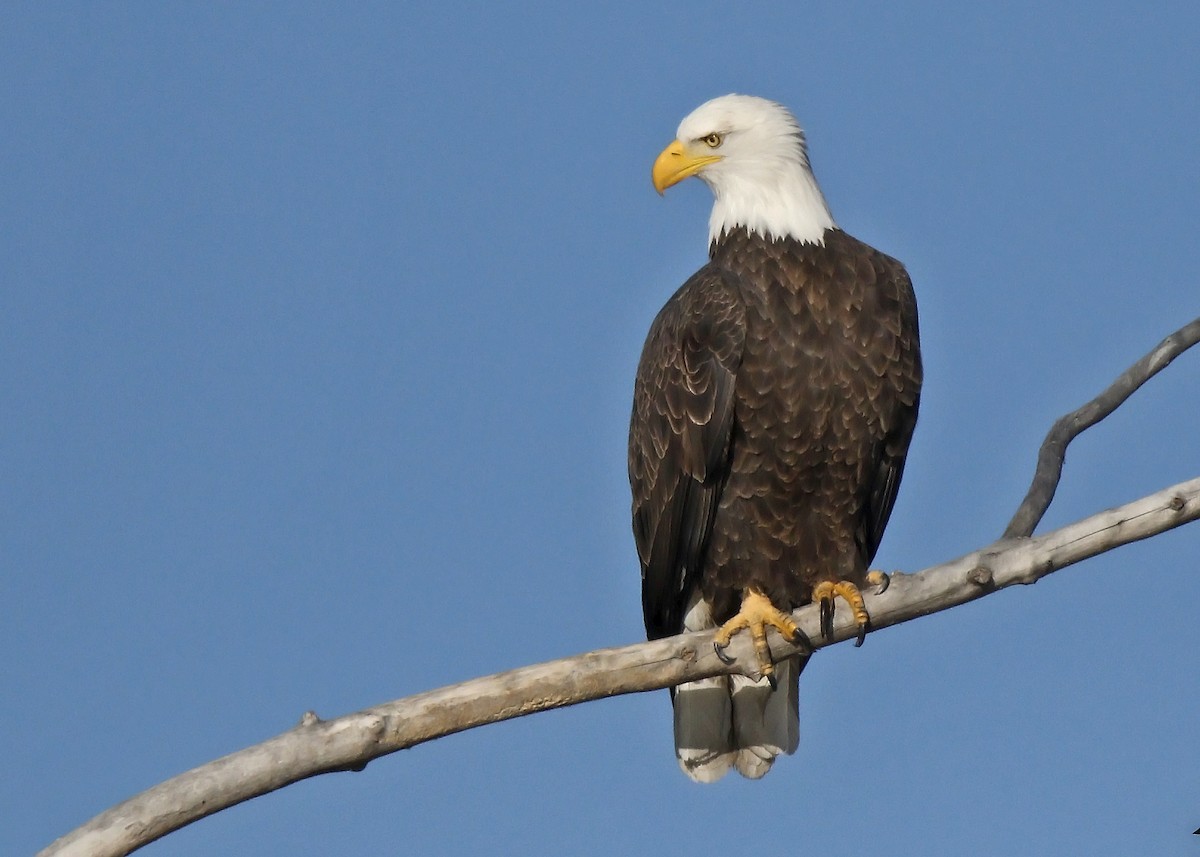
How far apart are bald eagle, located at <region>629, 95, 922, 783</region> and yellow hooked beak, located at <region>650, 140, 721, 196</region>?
327 mm

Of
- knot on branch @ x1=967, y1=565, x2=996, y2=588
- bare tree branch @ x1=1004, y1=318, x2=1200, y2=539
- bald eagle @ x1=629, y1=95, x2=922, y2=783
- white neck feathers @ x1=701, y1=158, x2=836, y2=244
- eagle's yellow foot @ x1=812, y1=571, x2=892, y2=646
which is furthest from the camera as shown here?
white neck feathers @ x1=701, y1=158, x2=836, y2=244

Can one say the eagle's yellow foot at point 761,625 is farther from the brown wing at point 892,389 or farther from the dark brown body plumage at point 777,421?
the brown wing at point 892,389

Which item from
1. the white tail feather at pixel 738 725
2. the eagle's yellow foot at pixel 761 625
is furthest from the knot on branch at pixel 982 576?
the white tail feather at pixel 738 725

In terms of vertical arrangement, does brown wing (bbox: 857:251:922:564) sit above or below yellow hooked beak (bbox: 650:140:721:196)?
below

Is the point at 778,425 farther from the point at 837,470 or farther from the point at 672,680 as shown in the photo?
the point at 672,680

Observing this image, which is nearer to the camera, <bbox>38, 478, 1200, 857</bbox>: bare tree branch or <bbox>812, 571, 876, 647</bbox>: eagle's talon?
<bbox>38, 478, 1200, 857</bbox>: bare tree branch

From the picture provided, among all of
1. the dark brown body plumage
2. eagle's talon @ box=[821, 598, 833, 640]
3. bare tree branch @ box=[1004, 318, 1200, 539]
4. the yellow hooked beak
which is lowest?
eagle's talon @ box=[821, 598, 833, 640]

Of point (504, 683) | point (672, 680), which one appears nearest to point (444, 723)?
point (504, 683)

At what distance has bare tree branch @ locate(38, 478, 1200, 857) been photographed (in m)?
4.02

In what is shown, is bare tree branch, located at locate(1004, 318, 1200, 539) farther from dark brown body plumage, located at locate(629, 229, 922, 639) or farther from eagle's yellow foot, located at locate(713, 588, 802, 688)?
eagle's yellow foot, located at locate(713, 588, 802, 688)

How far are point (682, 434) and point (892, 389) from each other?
28.7 inches

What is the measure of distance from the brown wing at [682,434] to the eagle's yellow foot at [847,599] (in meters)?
0.51

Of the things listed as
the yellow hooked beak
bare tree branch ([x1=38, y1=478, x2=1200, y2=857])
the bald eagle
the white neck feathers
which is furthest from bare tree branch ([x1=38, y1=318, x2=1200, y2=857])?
the yellow hooked beak

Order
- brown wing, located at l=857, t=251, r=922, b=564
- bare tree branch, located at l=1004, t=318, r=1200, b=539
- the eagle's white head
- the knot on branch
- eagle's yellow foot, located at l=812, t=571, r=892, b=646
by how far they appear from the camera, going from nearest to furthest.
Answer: the knot on branch
bare tree branch, located at l=1004, t=318, r=1200, b=539
eagle's yellow foot, located at l=812, t=571, r=892, b=646
brown wing, located at l=857, t=251, r=922, b=564
the eagle's white head
